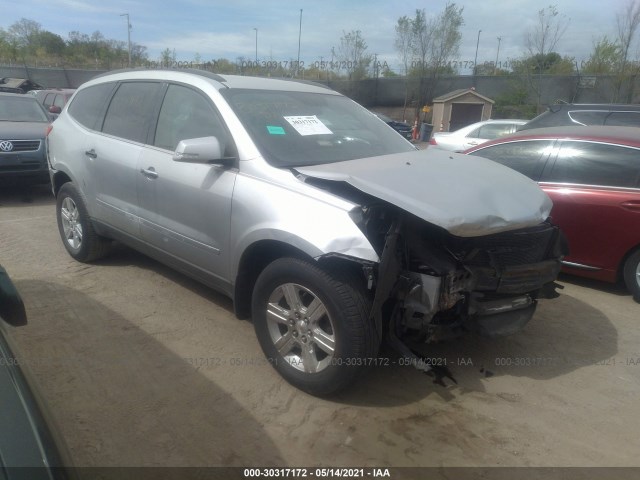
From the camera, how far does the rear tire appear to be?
4633 millimetres

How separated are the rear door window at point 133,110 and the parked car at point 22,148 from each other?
13.6 ft

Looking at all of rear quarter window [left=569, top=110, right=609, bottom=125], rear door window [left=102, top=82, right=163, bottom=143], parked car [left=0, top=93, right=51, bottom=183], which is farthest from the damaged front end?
parked car [left=0, top=93, right=51, bottom=183]

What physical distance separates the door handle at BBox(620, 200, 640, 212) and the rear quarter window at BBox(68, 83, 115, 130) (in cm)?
487

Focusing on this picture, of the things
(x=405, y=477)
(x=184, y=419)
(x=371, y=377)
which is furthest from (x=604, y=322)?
(x=184, y=419)

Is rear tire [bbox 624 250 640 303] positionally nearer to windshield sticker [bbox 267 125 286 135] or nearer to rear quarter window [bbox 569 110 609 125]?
windshield sticker [bbox 267 125 286 135]

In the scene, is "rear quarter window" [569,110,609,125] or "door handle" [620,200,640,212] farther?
"rear quarter window" [569,110,609,125]

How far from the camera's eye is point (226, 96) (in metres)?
3.71

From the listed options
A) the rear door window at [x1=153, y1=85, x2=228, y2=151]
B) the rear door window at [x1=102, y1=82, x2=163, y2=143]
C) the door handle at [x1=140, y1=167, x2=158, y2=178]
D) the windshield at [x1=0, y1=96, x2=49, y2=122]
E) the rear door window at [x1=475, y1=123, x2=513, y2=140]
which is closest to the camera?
the rear door window at [x1=153, y1=85, x2=228, y2=151]

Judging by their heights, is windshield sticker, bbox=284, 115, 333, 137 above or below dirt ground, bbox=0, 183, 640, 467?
above

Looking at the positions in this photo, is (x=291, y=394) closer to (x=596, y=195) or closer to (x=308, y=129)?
(x=308, y=129)

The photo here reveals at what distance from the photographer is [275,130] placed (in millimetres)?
3637

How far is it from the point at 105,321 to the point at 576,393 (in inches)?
136

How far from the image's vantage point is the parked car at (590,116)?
792 cm

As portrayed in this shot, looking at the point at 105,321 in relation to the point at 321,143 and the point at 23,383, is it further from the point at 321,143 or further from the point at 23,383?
the point at 23,383
